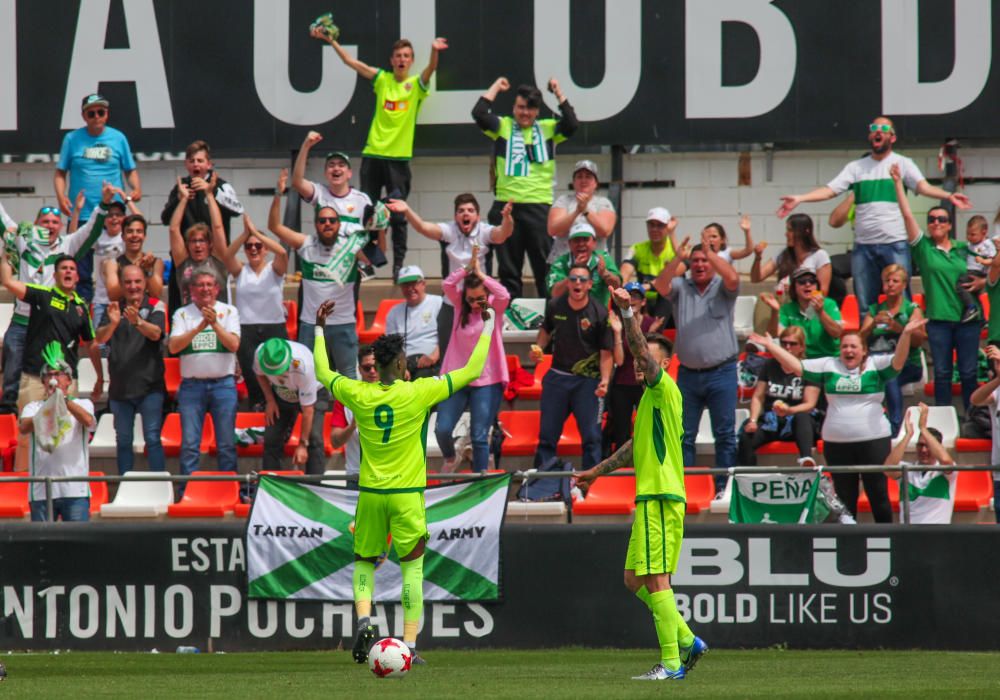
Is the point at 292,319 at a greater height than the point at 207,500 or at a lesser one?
greater

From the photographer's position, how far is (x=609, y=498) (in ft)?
42.5

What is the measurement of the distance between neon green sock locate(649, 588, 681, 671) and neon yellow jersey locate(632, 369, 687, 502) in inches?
24.0

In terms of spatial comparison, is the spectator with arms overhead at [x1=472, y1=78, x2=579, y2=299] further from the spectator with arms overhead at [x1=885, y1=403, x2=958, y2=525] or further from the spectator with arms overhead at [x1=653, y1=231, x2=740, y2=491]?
the spectator with arms overhead at [x1=885, y1=403, x2=958, y2=525]

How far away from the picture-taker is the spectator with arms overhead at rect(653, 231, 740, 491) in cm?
1333

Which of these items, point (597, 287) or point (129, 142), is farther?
point (129, 142)

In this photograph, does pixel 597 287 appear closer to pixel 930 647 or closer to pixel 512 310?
pixel 512 310

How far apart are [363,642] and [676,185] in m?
9.59

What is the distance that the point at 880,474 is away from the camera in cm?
1205

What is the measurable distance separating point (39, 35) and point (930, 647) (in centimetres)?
1222

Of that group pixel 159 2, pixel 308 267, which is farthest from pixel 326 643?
pixel 159 2

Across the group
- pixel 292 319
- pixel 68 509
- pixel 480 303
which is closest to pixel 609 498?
pixel 480 303

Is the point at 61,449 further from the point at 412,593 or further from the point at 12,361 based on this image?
the point at 412,593

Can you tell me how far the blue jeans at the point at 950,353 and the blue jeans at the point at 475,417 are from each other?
14.5ft

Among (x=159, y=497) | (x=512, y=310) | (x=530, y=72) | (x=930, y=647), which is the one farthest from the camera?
(x=530, y=72)
